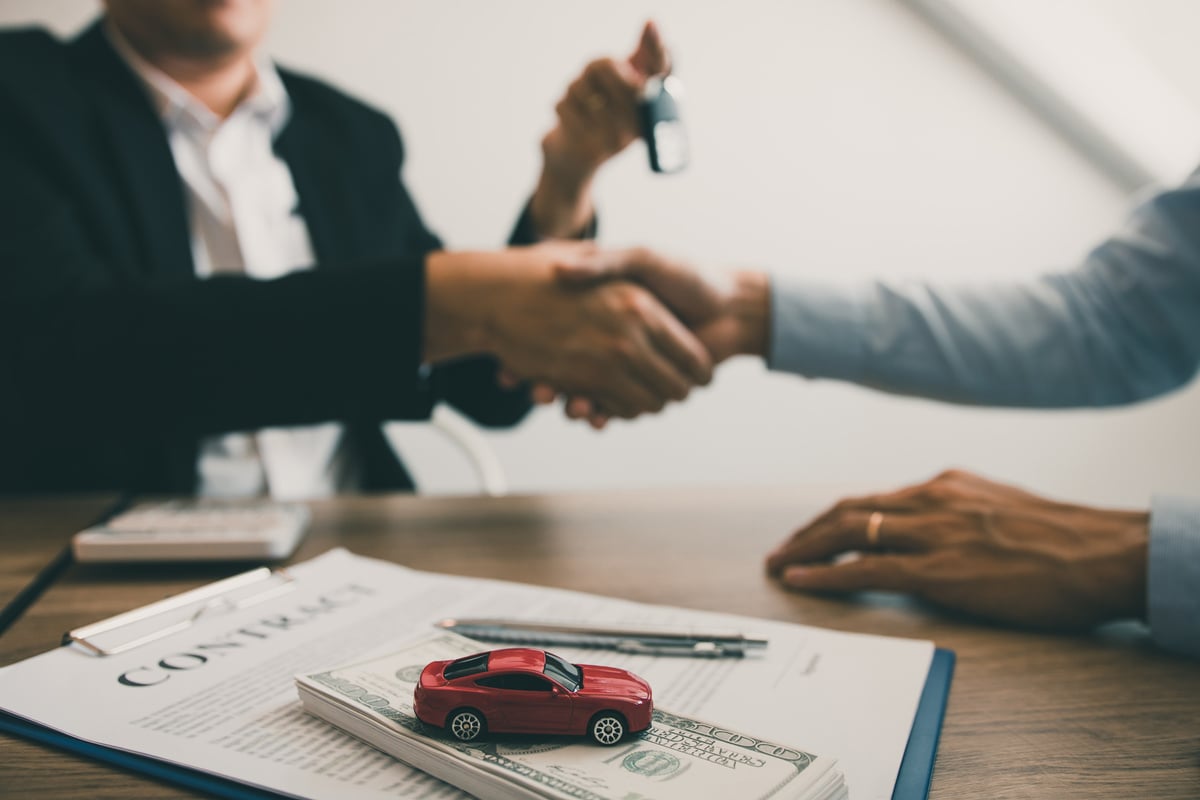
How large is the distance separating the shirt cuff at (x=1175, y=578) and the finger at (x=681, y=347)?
0.47m

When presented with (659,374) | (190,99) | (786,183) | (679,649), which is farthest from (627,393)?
(786,183)

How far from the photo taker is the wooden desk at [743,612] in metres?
0.35

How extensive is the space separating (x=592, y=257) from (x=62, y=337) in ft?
1.76

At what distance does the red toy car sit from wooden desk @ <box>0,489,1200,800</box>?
115 millimetres

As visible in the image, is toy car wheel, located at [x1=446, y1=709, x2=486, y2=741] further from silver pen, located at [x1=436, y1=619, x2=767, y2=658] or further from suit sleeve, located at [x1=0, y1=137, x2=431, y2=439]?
suit sleeve, located at [x1=0, y1=137, x2=431, y2=439]

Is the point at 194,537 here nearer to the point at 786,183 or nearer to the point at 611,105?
the point at 611,105

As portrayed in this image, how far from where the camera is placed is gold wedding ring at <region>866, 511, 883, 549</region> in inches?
24.3

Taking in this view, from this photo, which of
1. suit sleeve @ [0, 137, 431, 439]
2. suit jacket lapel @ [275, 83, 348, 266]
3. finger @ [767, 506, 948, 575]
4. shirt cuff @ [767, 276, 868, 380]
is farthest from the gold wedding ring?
suit jacket lapel @ [275, 83, 348, 266]

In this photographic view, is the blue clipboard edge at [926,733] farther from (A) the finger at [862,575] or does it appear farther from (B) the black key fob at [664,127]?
(B) the black key fob at [664,127]

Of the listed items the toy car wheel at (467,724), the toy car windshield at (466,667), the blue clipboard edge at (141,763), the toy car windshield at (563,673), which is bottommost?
the blue clipboard edge at (141,763)

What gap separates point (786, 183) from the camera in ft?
6.34

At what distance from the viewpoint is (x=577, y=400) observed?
0.99m

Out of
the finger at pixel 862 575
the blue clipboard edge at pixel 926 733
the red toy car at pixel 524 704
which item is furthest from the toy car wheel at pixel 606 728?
the finger at pixel 862 575

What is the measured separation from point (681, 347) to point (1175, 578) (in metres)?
0.51
